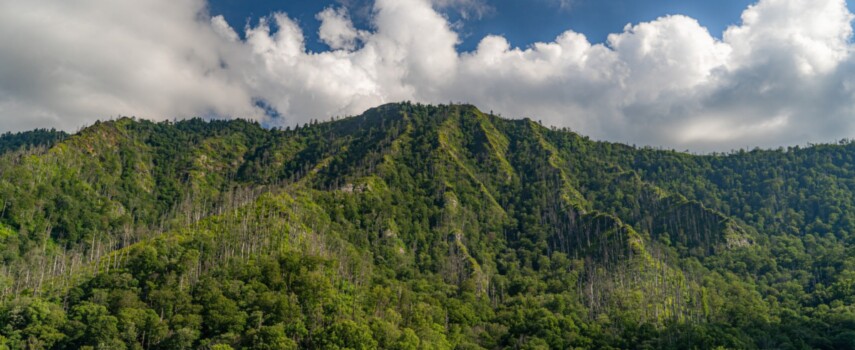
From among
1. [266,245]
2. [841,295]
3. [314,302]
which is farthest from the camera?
[841,295]

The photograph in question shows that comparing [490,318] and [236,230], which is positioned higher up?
[236,230]

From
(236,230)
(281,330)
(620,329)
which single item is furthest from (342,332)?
(620,329)

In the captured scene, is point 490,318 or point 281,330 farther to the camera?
point 490,318

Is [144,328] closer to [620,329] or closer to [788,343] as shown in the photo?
[620,329]

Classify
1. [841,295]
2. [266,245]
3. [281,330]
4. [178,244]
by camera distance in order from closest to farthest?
[281,330] → [178,244] → [266,245] → [841,295]

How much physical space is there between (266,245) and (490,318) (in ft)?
262

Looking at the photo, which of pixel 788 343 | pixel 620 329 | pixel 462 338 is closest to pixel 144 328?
pixel 462 338

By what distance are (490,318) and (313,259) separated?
210 feet

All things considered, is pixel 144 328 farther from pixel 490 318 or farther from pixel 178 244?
pixel 490 318

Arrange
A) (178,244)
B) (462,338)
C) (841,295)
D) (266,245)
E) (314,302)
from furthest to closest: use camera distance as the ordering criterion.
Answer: (841,295) → (266,245) → (178,244) → (462,338) → (314,302)

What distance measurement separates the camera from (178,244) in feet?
519

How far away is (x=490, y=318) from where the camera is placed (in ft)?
568

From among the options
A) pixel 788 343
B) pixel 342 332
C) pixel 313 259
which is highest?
pixel 313 259

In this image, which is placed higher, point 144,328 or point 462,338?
point 144,328
